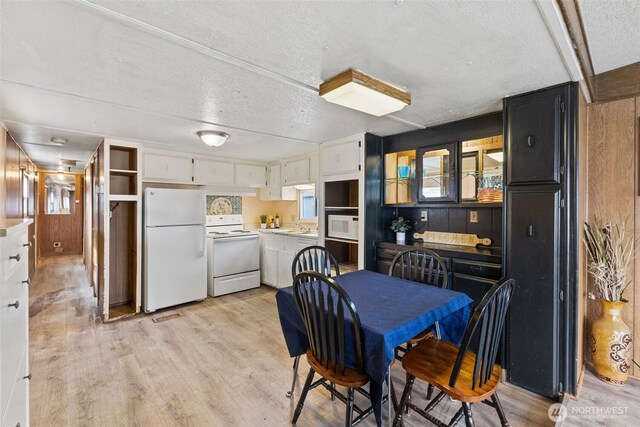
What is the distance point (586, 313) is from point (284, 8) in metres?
3.14

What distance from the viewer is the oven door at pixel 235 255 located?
4.44m

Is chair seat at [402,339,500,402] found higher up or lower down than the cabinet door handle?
lower down

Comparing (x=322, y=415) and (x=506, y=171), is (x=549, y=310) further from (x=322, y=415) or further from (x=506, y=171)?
(x=322, y=415)

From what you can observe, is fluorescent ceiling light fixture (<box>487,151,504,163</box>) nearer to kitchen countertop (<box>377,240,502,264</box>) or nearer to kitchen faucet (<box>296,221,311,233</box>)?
kitchen countertop (<box>377,240,502,264</box>)

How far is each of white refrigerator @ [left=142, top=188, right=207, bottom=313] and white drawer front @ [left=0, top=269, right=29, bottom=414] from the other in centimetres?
242

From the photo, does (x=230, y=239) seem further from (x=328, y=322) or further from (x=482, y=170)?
(x=482, y=170)

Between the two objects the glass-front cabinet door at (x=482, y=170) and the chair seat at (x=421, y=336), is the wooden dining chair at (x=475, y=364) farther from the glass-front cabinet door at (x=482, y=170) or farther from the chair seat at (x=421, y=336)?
the glass-front cabinet door at (x=482, y=170)

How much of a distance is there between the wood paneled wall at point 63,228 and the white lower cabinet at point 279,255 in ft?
19.4

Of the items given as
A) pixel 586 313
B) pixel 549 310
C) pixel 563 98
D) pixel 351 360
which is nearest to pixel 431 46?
pixel 563 98

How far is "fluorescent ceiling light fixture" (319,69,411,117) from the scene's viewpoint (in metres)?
1.81

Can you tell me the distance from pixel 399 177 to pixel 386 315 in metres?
2.13

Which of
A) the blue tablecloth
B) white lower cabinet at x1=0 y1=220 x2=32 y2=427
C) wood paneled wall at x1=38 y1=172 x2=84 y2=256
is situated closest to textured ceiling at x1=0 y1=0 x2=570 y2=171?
white lower cabinet at x1=0 y1=220 x2=32 y2=427

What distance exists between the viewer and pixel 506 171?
2.27m

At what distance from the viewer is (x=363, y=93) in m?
1.91
